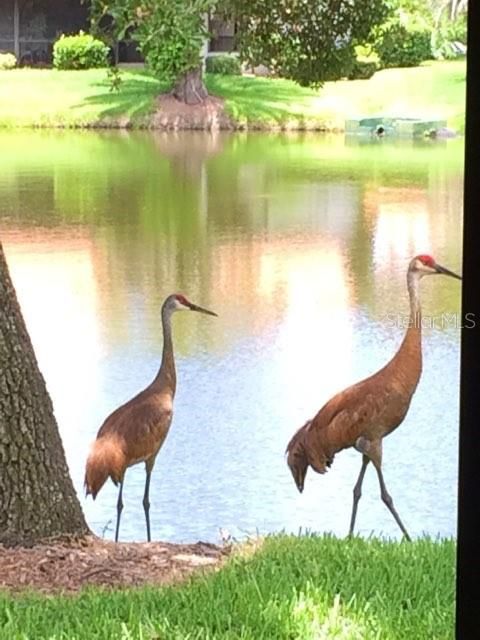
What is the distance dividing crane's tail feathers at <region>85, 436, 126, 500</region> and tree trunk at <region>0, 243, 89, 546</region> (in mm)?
967

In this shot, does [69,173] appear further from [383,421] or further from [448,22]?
[383,421]

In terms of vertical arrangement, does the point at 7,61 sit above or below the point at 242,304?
above

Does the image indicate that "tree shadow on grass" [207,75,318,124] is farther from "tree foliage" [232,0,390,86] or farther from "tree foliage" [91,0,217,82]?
"tree foliage" [91,0,217,82]

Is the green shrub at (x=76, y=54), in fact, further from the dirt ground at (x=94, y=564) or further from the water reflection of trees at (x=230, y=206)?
the dirt ground at (x=94, y=564)

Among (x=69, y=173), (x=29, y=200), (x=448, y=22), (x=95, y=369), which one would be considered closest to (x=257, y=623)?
(x=95, y=369)

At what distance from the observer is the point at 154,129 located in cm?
1930

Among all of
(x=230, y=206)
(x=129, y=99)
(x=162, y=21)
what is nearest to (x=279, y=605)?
(x=162, y=21)

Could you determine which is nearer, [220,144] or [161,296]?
[161,296]

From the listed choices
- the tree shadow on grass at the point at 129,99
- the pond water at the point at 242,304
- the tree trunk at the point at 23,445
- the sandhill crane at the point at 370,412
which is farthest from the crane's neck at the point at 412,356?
the tree shadow on grass at the point at 129,99

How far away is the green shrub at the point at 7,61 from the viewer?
20672 mm

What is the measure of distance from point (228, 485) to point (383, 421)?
4.47 ft

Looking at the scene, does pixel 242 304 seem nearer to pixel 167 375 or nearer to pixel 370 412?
pixel 167 375

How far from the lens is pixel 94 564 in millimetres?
3088

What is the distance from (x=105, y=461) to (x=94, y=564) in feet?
4.19
